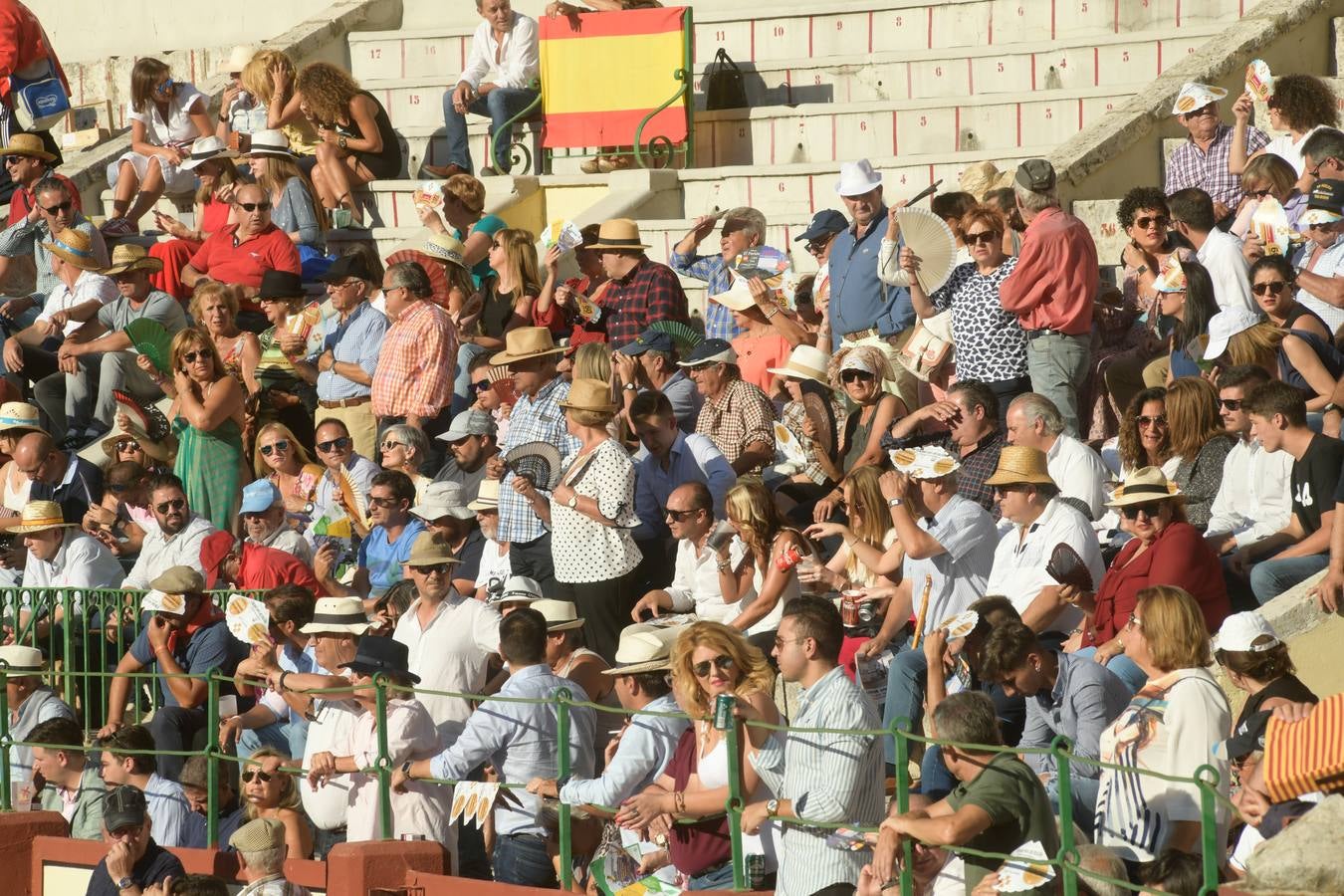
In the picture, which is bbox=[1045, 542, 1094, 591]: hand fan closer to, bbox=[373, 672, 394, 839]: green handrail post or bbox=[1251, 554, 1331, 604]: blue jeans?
bbox=[1251, 554, 1331, 604]: blue jeans

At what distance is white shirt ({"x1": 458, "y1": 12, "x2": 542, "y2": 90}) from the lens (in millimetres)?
15789

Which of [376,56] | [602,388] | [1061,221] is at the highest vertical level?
[376,56]

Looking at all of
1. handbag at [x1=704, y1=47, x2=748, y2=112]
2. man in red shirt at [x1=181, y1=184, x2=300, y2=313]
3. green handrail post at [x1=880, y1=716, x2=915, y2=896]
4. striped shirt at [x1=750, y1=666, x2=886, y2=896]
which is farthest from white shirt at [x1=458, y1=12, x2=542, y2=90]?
green handrail post at [x1=880, y1=716, x2=915, y2=896]

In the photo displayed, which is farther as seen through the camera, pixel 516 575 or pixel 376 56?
pixel 376 56

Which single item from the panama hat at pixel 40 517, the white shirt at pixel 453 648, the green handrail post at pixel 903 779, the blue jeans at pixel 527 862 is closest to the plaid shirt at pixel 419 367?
the panama hat at pixel 40 517

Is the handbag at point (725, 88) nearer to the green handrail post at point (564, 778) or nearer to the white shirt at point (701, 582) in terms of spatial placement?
the white shirt at point (701, 582)

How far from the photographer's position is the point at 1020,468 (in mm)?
9008

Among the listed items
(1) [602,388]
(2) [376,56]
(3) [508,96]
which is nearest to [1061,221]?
(1) [602,388]

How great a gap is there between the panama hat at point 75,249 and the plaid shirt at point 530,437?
14.0ft

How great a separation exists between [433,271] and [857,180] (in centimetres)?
270

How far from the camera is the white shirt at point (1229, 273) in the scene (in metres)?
10.6

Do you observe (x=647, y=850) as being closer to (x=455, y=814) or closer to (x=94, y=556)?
(x=455, y=814)

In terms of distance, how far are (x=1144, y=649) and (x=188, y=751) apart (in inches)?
167

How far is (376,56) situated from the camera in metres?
18.0
